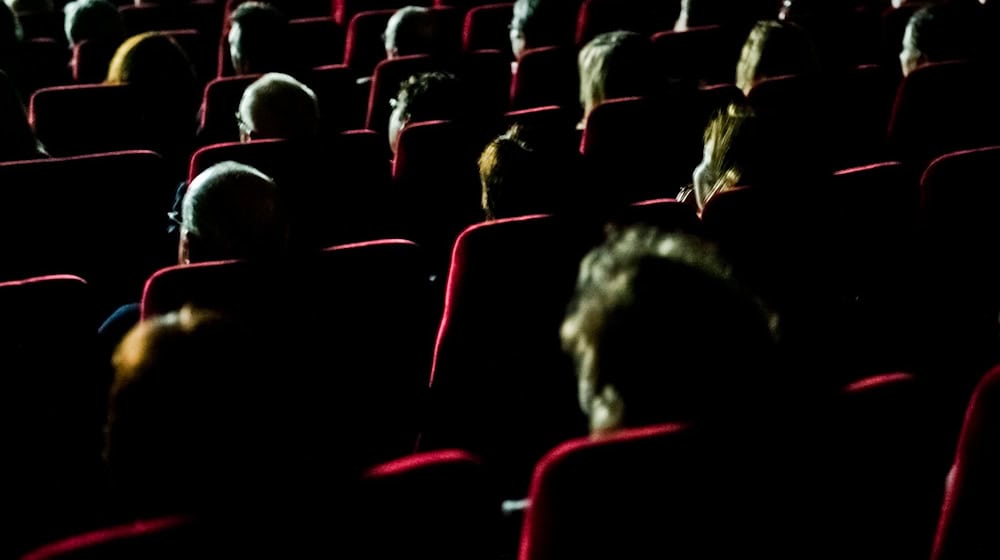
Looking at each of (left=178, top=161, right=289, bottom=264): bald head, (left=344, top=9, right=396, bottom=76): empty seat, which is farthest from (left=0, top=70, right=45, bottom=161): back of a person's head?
(left=344, top=9, right=396, bottom=76): empty seat

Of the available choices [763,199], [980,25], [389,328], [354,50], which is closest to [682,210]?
[763,199]

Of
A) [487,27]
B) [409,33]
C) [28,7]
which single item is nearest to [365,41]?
[487,27]

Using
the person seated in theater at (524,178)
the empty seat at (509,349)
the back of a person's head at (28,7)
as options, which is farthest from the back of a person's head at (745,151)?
the back of a person's head at (28,7)

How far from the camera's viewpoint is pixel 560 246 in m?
1.57

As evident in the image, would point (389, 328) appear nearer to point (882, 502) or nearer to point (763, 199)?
point (763, 199)

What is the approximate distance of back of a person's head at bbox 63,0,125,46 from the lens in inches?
129

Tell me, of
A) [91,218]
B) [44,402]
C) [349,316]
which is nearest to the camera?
[44,402]

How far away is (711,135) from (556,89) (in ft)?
3.71

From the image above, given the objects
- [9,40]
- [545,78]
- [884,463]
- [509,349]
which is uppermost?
[9,40]

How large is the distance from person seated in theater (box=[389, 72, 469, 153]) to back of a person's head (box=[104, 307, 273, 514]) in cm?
145

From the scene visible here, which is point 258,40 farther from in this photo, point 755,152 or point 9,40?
point 755,152

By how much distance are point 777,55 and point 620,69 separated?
0.42 m

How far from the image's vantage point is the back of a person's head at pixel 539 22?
3.26 m

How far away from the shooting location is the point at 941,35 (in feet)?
9.03
